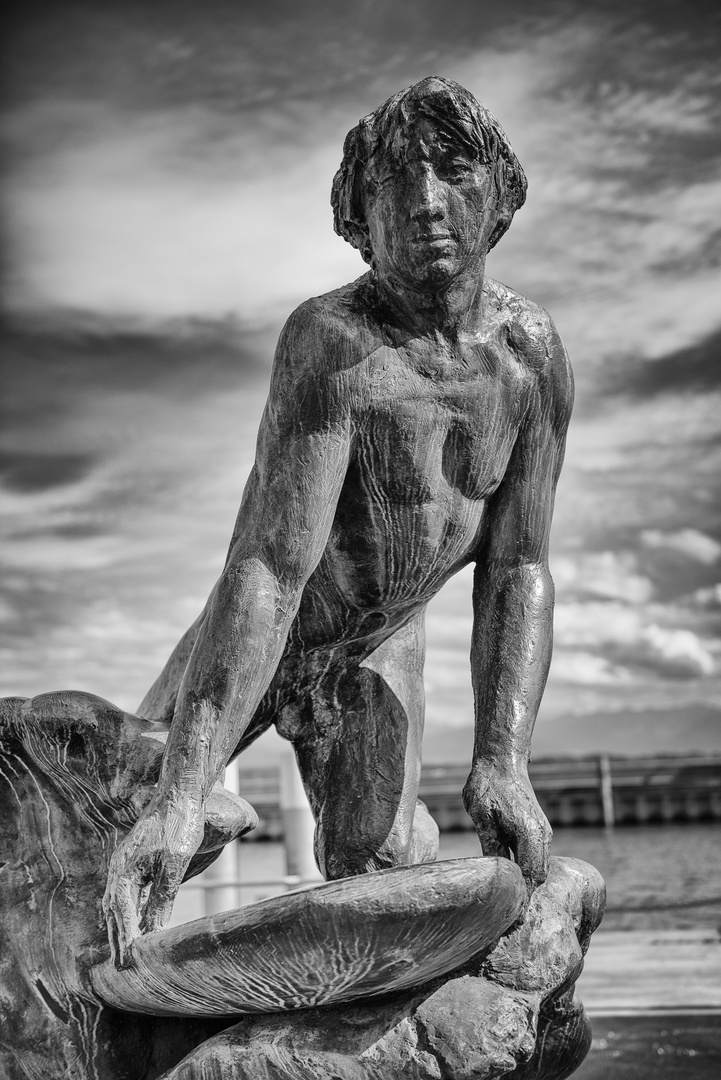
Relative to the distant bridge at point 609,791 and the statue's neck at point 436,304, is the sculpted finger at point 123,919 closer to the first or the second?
the statue's neck at point 436,304

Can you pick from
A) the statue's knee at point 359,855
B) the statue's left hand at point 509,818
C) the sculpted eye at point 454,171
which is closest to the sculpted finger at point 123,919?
the statue's knee at point 359,855

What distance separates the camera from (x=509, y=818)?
236 centimetres

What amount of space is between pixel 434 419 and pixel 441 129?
56cm

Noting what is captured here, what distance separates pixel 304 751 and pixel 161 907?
0.59 metres

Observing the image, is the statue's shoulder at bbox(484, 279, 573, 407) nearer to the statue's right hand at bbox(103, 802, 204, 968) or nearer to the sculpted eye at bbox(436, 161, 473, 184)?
the sculpted eye at bbox(436, 161, 473, 184)

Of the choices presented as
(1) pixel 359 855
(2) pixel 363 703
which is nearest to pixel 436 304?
(2) pixel 363 703

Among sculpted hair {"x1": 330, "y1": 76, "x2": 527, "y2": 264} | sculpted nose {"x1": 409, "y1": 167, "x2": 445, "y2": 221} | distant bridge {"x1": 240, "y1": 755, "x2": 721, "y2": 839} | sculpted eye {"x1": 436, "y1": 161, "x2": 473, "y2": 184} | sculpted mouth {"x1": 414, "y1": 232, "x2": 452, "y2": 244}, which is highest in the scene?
sculpted hair {"x1": 330, "y1": 76, "x2": 527, "y2": 264}

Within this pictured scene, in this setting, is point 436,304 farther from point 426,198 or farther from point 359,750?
point 359,750

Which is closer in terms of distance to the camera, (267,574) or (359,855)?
(267,574)

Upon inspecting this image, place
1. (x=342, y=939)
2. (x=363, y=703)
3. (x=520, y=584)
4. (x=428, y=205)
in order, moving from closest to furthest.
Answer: (x=342, y=939) < (x=428, y=205) < (x=520, y=584) < (x=363, y=703)

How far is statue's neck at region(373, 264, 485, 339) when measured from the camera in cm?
244

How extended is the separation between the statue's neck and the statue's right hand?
1057mm

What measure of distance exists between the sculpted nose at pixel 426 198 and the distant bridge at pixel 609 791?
150 feet

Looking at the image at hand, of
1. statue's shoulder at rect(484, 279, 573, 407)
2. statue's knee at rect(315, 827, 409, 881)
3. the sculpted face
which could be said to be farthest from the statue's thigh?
the sculpted face
